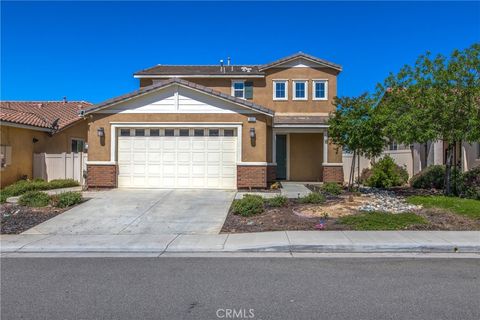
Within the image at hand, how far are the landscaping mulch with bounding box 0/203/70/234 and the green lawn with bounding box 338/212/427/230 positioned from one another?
7.84 metres

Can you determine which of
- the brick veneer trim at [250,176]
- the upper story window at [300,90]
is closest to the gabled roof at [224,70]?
the upper story window at [300,90]

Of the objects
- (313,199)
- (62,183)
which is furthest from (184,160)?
(62,183)

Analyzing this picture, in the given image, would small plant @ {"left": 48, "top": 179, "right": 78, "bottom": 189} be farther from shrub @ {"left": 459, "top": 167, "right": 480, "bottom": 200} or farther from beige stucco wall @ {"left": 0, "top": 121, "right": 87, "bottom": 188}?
shrub @ {"left": 459, "top": 167, "right": 480, "bottom": 200}

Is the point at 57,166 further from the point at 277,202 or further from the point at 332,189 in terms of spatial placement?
the point at 332,189

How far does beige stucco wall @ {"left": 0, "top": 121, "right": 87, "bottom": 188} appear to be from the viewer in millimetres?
17672

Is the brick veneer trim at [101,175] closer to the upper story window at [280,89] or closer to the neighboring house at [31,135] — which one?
Answer: the neighboring house at [31,135]

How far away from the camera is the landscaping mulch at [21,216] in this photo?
10484 millimetres

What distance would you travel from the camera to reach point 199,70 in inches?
961

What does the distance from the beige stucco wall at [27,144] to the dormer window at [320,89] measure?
40.3 feet

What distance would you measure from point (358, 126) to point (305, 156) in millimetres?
6829
